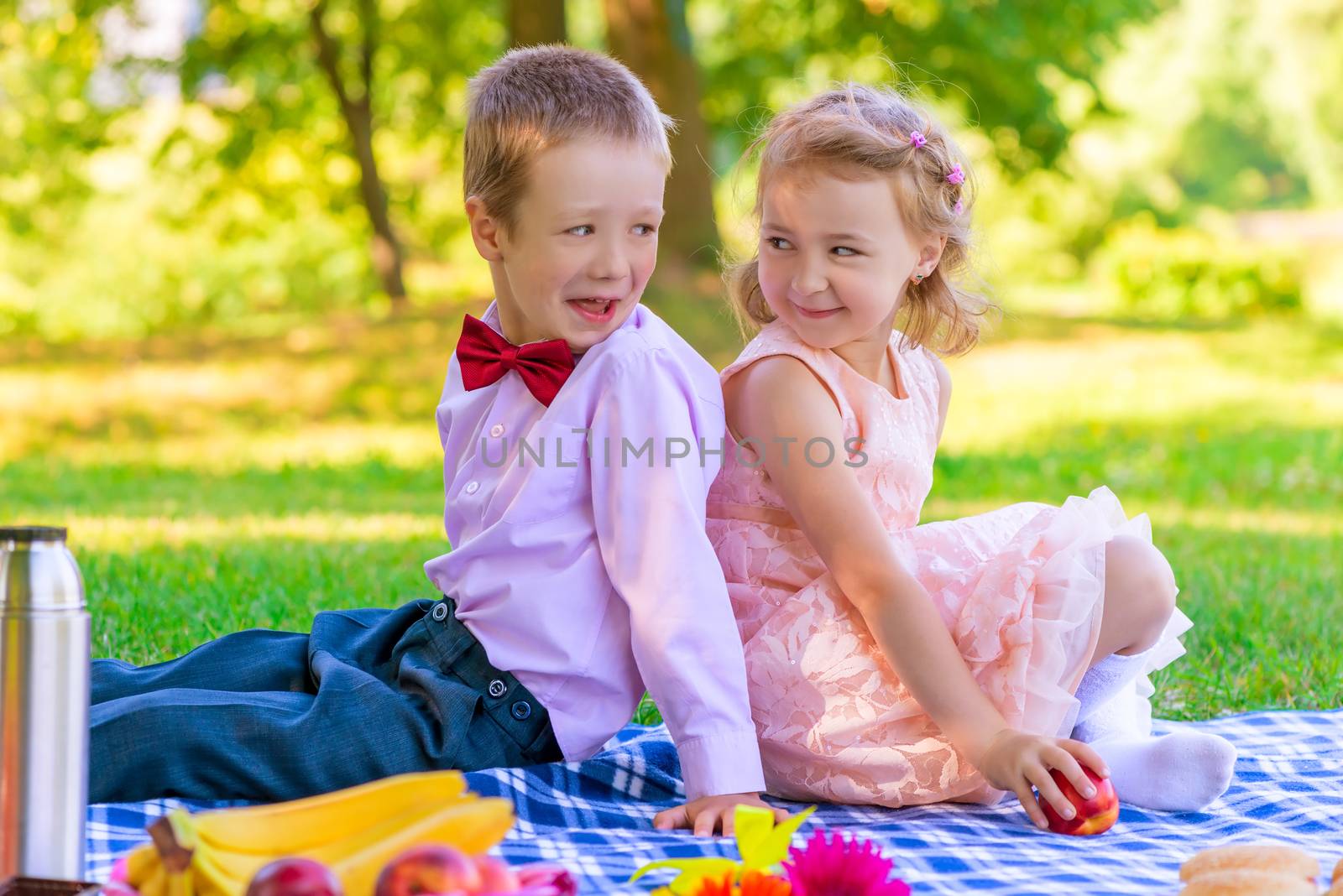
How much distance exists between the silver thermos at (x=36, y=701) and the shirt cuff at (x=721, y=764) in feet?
3.39

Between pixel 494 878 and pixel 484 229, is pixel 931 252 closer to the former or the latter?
pixel 484 229

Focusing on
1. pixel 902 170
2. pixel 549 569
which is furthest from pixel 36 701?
pixel 902 170

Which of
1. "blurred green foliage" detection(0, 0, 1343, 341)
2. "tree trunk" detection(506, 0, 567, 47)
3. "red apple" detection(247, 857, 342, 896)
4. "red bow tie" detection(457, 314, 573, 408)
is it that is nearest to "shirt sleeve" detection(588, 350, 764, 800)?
"red bow tie" detection(457, 314, 573, 408)

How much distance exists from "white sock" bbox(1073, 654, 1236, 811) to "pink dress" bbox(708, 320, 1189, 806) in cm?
10

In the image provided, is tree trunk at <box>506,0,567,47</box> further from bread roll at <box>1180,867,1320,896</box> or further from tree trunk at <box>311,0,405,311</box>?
bread roll at <box>1180,867,1320,896</box>

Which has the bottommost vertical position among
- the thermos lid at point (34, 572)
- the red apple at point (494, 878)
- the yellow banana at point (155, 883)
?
the yellow banana at point (155, 883)

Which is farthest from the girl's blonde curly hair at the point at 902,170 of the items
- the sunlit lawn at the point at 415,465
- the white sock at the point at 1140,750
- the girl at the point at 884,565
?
the sunlit lawn at the point at 415,465

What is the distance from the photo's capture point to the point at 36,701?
5.86 feet

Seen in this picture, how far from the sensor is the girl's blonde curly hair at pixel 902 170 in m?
2.67

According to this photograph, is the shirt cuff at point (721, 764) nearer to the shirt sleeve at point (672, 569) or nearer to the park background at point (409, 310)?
the shirt sleeve at point (672, 569)

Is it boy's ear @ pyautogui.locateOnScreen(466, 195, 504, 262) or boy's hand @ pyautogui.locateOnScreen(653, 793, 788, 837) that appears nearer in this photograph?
boy's hand @ pyautogui.locateOnScreen(653, 793, 788, 837)

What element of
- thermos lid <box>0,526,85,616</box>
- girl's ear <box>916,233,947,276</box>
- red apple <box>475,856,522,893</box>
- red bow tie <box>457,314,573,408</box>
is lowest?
red apple <box>475,856,522,893</box>

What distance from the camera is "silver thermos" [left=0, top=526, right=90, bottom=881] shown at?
70.0 inches

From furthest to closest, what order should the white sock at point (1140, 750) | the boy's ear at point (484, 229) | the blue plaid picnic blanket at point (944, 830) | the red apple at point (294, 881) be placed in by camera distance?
the boy's ear at point (484, 229) < the white sock at point (1140, 750) < the blue plaid picnic blanket at point (944, 830) < the red apple at point (294, 881)
